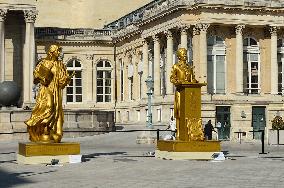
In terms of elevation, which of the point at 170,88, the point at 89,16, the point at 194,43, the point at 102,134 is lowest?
the point at 102,134

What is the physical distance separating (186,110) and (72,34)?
158 feet

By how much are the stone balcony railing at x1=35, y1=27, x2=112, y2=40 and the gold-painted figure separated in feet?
148

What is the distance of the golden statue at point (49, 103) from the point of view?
2169 centimetres

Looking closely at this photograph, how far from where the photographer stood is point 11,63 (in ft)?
195

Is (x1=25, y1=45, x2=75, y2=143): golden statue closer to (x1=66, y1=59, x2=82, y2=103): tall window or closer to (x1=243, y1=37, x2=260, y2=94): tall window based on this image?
(x1=243, y1=37, x2=260, y2=94): tall window

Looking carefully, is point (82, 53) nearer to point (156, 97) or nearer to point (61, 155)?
point (156, 97)

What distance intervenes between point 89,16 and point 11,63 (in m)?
22.3

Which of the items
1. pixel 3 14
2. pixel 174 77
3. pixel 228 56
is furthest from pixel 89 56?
pixel 174 77

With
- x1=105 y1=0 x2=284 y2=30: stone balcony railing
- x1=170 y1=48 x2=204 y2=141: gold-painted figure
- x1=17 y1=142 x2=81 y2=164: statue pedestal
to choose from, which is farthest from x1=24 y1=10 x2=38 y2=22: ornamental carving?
x1=17 y1=142 x2=81 y2=164: statue pedestal

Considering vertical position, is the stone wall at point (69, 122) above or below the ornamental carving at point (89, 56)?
below

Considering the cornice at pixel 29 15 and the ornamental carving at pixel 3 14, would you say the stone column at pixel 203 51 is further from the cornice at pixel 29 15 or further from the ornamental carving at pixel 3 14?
the ornamental carving at pixel 3 14

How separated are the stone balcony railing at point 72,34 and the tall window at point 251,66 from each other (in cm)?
2042

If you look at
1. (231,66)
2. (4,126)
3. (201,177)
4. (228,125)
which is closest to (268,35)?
(231,66)

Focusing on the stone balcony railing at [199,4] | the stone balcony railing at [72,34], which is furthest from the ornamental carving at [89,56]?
the stone balcony railing at [199,4]
